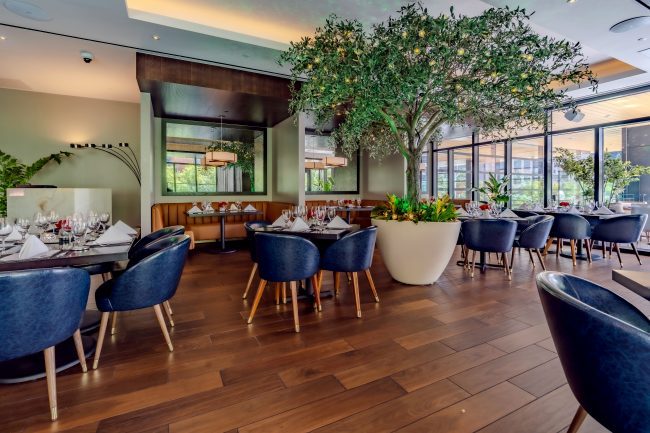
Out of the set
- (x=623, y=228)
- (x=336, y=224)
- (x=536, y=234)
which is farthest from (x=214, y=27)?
(x=623, y=228)

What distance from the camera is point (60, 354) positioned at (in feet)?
7.64

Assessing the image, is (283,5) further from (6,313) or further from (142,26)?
(6,313)

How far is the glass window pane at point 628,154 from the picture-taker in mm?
6621

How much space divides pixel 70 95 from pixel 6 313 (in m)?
7.62

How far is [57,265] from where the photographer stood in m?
2.06

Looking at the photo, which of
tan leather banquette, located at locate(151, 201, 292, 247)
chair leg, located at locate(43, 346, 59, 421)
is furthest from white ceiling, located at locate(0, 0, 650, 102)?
chair leg, located at locate(43, 346, 59, 421)

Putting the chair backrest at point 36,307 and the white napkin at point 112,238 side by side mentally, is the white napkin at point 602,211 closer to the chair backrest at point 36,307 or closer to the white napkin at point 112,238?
the white napkin at point 112,238

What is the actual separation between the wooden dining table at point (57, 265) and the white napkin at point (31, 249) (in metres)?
0.06

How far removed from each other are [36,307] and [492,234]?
464cm

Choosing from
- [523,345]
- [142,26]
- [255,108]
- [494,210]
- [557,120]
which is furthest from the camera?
[557,120]

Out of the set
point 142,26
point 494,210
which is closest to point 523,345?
point 494,210

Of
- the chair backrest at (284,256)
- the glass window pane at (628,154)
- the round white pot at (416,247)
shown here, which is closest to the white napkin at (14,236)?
the chair backrest at (284,256)

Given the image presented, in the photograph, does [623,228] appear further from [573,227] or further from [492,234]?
[492,234]

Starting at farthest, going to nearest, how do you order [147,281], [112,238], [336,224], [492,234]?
[492,234] → [336,224] → [112,238] → [147,281]
